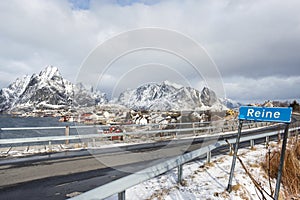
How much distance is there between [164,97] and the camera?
16.3 metres

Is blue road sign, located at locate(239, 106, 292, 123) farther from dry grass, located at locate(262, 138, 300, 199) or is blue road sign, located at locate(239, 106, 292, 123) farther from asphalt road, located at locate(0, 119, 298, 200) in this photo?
asphalt road, located at locate(0, 119, 298, 200)

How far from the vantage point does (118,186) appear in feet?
8.33

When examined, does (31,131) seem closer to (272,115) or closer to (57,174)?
(57,174)

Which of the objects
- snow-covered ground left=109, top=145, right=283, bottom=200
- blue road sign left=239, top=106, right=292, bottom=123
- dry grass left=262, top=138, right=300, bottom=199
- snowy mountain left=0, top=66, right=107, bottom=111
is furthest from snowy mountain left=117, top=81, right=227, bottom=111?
blue road sign left=239, top=106, right=292, bottom=123

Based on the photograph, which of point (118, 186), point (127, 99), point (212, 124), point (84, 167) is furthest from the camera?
point (212, 124)

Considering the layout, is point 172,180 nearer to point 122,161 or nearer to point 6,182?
point 122,161

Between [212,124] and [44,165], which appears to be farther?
[212,124]

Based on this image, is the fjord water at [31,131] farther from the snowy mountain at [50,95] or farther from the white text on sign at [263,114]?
the white text on sign at [263,114]

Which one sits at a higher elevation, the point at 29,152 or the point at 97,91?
the point at 97,91

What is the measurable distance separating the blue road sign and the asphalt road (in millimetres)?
3589

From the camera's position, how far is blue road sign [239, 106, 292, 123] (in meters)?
3.07

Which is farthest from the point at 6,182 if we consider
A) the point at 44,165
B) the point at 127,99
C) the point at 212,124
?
the point at 212,124

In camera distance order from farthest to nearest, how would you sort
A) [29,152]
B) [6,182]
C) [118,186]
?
[29,152]
[6,182]
[118,186]

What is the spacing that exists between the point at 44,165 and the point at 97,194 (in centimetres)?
579
